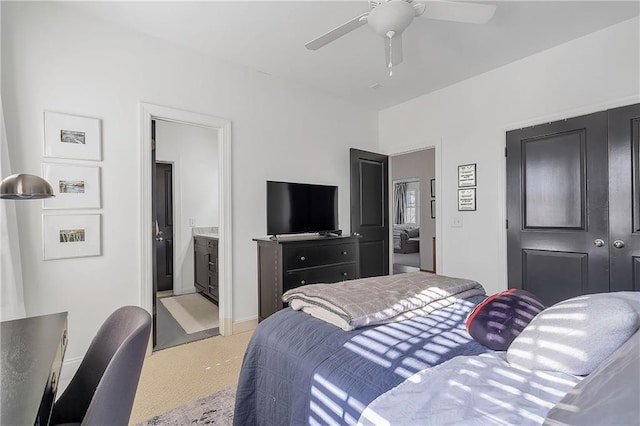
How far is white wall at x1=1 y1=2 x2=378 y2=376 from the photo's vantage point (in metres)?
2.28

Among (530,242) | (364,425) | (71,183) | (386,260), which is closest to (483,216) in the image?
(530,242)

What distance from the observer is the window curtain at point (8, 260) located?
6.55 ft

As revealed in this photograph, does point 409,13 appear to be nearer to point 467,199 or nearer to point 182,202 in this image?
point 467,199

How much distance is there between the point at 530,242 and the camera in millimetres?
3148

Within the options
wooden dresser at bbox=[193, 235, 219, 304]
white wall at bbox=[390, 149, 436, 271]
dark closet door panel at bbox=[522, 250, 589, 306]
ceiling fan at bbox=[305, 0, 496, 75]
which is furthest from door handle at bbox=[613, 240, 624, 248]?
wooden dresser at bbox=[193, 235, 219, 304]

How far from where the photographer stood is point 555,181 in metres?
2.99

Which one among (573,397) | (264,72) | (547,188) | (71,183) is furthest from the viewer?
(264,72)

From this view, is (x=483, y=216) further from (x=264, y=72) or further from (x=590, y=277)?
(x=264, y=72)

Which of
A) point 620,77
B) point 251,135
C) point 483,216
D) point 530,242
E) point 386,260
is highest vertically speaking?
point 620,77

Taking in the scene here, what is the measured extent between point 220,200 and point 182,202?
Result: 1.84m

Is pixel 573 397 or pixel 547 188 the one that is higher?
pixel 547 188

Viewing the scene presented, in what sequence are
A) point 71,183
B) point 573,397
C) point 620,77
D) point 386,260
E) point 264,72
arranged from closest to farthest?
1. point 573,397
2. point 71,183
3. point 620,77
4. point 264,72
5. point 386,260

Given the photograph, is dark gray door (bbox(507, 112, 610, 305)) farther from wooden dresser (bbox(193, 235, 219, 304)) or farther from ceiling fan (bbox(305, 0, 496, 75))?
wooden dresser (bbox(193, 235, 219, 304))

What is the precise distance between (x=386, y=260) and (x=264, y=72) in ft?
9.46
